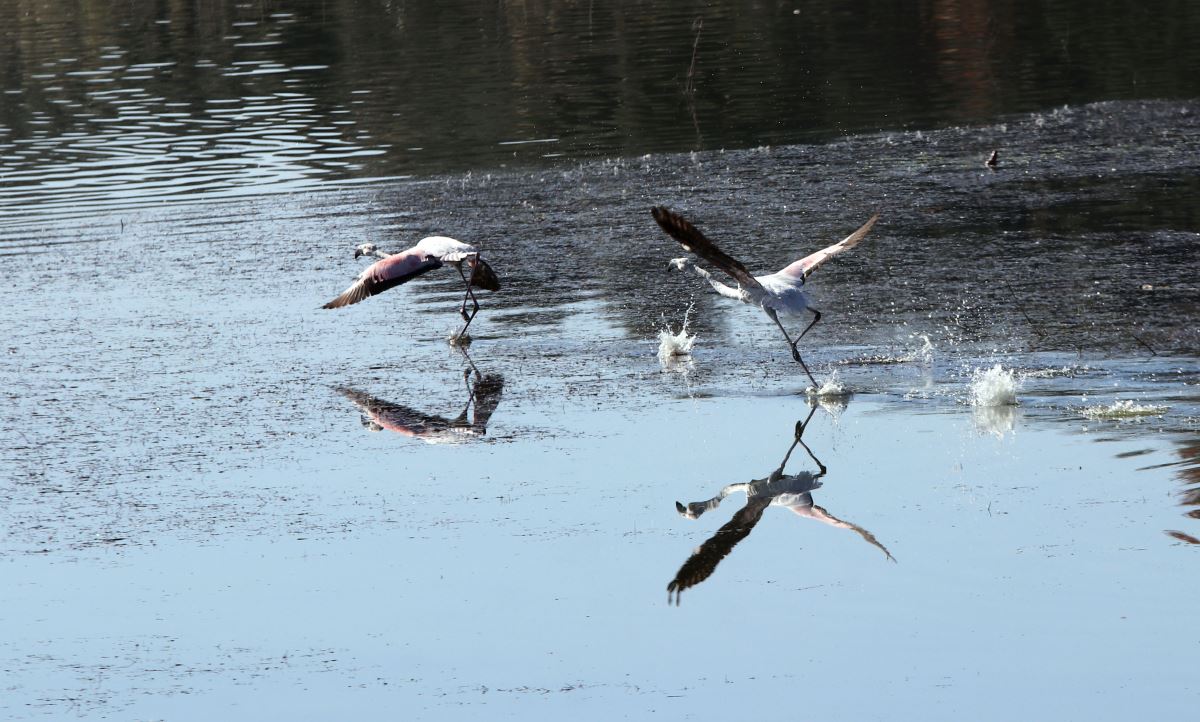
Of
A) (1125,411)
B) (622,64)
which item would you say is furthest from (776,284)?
(622,64)

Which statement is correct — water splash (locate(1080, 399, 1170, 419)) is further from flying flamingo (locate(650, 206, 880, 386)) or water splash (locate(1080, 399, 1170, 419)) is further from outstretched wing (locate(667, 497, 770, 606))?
outstretched wing (locate(667, 497, 770, 606))

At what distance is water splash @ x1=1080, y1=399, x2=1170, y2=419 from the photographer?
9.57 m

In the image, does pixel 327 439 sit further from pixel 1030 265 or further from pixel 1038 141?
pixel 1038 141

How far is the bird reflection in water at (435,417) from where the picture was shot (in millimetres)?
10352

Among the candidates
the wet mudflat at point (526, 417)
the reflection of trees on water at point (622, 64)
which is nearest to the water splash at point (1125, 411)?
the wet mudflat at point (526, 417)

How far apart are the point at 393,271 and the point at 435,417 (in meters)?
2.28

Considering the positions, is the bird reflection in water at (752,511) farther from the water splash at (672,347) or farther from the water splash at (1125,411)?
the water splash at (672,347)

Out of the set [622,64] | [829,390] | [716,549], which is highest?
[716,549]

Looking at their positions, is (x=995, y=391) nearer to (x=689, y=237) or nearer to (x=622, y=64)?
(x=689, y=237)

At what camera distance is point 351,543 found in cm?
844

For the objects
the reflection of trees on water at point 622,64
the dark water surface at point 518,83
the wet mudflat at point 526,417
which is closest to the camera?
the wet mudflat at point 526,417

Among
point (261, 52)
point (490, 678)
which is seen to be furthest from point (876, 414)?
point (261, 52)

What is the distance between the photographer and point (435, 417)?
10.7 m

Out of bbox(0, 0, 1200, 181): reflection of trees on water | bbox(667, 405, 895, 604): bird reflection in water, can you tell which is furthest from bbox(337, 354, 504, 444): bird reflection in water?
bbox(0, 0, 1200, 181): reflection of trees on water
